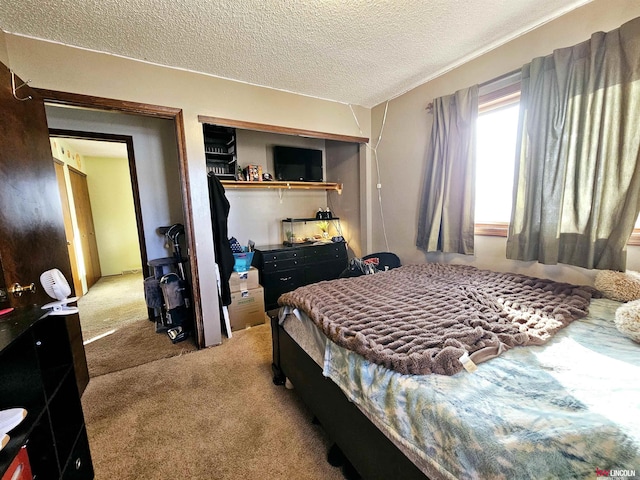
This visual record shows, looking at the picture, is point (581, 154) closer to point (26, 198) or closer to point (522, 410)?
point (522, 410)

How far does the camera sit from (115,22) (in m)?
1.67

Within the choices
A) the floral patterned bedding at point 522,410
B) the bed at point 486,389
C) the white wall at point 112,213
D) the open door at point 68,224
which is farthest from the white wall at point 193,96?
the white wall at point 112,213

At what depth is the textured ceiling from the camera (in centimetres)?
157

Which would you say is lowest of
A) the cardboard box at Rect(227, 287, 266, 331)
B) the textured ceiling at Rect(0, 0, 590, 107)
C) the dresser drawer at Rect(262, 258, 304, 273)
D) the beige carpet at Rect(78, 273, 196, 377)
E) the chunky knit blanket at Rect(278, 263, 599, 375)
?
the beige carpet at Rect(78, 273, 196, 377)

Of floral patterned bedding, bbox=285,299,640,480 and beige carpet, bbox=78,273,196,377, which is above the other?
floral patterned bedding, bbox=285,299,640,480

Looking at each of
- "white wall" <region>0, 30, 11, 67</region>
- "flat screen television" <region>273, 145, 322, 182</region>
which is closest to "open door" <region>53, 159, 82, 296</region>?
"white wall" <region>0, 30, 11, 67</region>

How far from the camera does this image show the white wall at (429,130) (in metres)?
1.59

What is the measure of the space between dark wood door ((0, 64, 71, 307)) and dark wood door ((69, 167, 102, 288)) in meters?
3.38

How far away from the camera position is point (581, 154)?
1.62 meters

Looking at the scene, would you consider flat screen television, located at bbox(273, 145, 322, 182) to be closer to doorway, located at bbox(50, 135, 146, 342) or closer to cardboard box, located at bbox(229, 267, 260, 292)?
cardboard box, located at bbox(229, 267, 260, 292)

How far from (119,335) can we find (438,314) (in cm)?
325

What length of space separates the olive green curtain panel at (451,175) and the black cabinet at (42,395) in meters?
2.66

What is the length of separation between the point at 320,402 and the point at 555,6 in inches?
109

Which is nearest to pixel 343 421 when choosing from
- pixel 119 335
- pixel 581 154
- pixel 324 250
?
pixel 581 154
